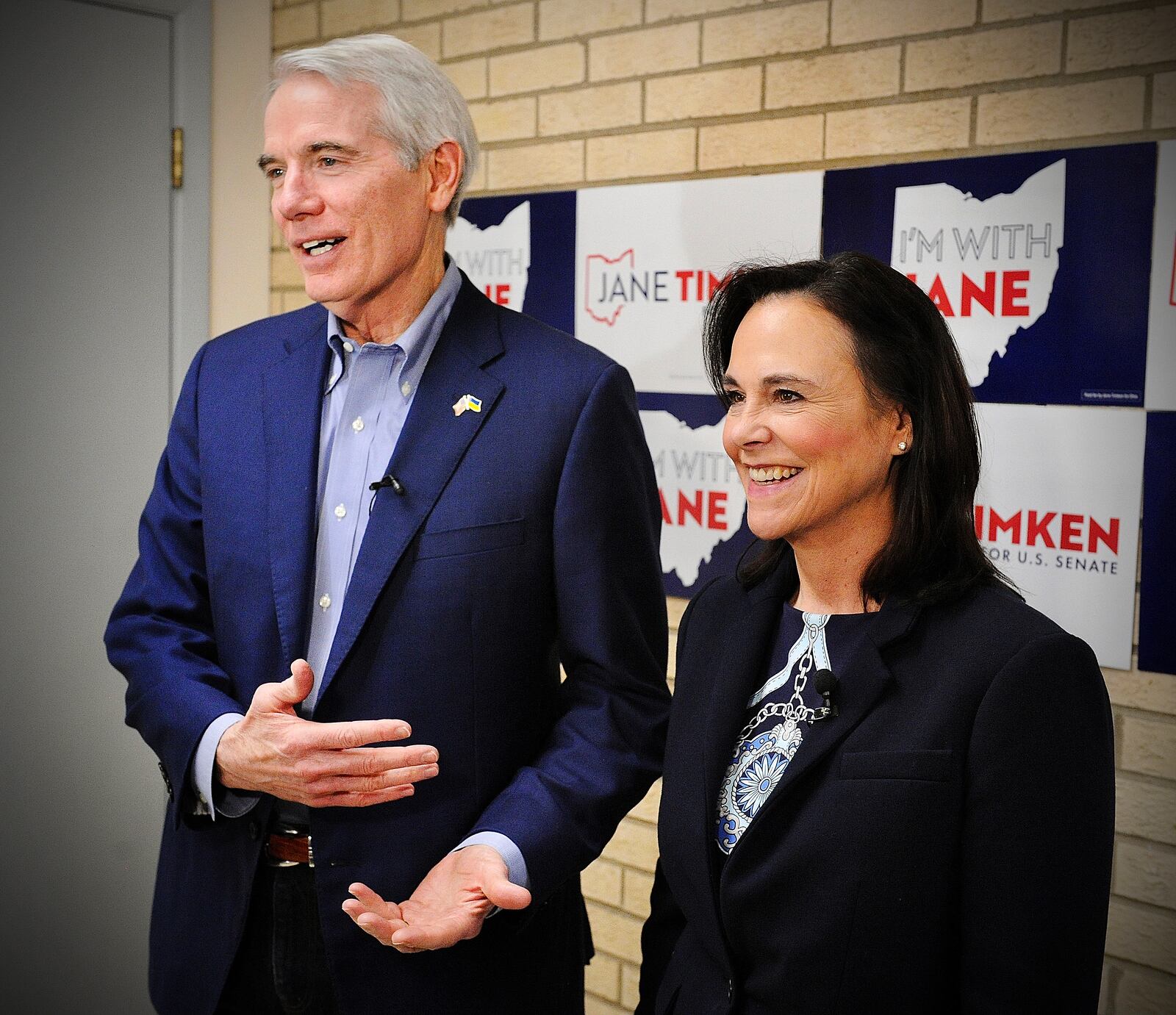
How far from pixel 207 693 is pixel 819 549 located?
2.84 ft

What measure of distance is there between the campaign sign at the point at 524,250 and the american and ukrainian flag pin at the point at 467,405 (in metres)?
1.39

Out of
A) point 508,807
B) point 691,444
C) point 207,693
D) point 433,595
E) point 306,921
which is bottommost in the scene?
point 306,921

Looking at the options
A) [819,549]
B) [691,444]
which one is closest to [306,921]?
[819,549]

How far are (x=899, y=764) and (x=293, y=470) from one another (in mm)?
929

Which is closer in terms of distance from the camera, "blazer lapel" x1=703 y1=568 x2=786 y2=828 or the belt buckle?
"blazer lapel" x1=703 y1=568 x2=786 y2=828

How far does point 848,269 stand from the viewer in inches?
55.8

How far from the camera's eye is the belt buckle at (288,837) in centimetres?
167

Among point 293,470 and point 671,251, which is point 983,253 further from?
point 293,470

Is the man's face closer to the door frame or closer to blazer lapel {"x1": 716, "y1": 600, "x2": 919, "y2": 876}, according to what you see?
blazer lapel {"x1": 716, "y1": 600, "x2": 919, "y2": 876}

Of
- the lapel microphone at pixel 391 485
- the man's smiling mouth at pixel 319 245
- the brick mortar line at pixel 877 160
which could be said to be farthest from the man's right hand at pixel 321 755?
the brick mortar line at pixel 877 160

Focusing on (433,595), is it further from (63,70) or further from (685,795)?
(63,70)

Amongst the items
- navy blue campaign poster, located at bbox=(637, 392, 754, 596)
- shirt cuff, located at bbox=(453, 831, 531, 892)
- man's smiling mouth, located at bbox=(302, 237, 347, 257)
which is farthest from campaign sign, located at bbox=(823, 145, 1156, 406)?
shirt cuff, located at bbox=(453, 831, 531, 892)

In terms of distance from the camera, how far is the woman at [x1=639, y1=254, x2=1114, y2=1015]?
3.91ft

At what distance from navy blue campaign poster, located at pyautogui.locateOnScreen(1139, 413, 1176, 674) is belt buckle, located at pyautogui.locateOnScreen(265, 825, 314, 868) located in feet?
5.08
